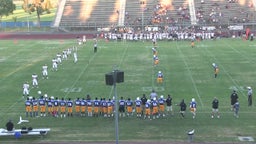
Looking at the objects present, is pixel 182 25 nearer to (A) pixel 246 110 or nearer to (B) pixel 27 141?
(A) pixel 246 110

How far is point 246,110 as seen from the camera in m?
21.3

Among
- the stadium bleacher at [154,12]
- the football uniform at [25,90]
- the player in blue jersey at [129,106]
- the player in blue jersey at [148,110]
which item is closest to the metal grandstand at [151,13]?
the stadium bleacher at [154,12]

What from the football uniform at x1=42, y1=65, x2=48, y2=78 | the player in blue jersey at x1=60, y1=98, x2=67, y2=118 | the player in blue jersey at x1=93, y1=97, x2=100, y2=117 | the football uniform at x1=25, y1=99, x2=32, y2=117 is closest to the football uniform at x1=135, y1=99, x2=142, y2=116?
the player in blue jersey at x1=93, y1=97, x2=100, y2=117

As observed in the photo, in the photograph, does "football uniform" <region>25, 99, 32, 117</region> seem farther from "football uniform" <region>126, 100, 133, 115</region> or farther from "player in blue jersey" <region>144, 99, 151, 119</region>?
"player in blue jersey" <region>144, 99, 151, 119</region>

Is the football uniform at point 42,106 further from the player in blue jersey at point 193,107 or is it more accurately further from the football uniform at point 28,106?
the player in blue jersey at point 193,107

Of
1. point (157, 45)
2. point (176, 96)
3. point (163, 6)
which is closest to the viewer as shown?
point (176, 96)

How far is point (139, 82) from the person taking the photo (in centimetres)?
2791

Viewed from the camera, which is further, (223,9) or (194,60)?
(223,9)

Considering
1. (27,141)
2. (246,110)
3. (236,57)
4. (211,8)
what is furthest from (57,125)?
(211,8)

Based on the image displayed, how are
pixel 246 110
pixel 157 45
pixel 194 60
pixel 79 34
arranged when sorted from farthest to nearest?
pixel 79 34 → pixel 157 45 → pixel 194 60 → pixel 246 110

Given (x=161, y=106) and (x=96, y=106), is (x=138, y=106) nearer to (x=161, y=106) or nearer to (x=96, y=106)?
(x=161, y=106)

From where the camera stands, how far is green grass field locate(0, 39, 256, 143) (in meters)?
18.3

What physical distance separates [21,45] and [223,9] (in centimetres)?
2824

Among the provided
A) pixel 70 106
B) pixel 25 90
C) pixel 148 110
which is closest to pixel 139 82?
pixel 25 90
